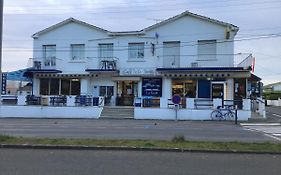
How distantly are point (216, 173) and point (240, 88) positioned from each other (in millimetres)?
28752

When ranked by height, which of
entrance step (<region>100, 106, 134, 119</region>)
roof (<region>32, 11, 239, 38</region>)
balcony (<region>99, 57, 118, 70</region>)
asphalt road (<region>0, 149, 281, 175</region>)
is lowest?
asphalt road (<region>0, 149, 281, 175</region>)

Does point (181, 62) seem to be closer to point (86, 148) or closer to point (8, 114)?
point (8, 114)

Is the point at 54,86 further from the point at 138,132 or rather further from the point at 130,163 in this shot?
the point at 130,163

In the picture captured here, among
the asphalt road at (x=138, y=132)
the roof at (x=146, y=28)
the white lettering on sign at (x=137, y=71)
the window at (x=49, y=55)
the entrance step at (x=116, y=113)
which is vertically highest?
the roof at (x=146, y=28)

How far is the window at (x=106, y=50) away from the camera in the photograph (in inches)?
1590

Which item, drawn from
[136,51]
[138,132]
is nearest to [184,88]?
[136,51]

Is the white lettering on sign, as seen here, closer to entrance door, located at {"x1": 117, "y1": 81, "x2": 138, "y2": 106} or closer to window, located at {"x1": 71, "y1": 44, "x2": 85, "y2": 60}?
entrance door, located at {"x1": 117, "y1": 81, "x2": 138, "y2": 106}

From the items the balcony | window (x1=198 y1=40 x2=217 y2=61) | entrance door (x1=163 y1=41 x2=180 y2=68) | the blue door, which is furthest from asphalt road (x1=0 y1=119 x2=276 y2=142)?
the balcony

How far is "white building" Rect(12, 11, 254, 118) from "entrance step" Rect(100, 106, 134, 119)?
49.1 inches

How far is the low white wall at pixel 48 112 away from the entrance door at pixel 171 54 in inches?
316

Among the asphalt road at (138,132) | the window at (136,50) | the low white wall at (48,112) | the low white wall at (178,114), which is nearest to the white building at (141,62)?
the window at (136,50)

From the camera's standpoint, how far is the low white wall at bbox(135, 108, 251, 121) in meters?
30.8

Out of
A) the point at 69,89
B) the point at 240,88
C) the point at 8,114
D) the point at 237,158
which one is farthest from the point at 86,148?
the point at 69,89

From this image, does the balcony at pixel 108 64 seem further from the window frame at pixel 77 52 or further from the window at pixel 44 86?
the window at pixel 44 86
